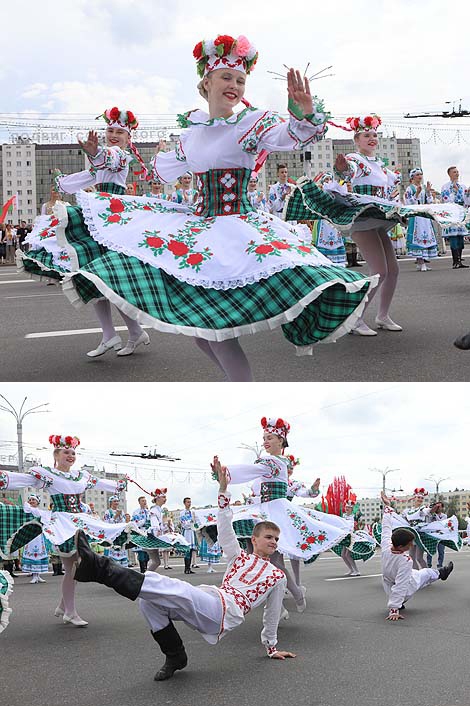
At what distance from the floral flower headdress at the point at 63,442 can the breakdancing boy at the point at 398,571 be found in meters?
3.02

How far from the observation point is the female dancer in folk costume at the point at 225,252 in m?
4.18

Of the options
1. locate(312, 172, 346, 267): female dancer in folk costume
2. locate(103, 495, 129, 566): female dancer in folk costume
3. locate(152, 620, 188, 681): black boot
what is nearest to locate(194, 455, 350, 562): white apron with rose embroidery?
locate(152, 620, 188, 681): black boot

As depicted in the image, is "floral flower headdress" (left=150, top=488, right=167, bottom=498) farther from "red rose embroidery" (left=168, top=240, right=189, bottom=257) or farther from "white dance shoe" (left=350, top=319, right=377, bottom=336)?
"red rose embroidery" (left=168, top=240, right=189, bottom=257)

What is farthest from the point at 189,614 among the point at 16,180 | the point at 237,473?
the point at 16,180

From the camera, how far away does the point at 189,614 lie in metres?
4.35

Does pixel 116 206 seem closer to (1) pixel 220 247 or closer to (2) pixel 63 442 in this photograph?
(1) pixel 220 247

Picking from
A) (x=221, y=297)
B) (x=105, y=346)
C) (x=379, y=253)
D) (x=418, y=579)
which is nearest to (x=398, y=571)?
(x=418, y=579)

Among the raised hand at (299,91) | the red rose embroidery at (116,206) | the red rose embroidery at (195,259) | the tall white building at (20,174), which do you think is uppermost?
the tall white building at (20,174)

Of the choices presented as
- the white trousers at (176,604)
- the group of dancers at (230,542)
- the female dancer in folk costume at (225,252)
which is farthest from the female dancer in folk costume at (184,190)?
the white trousers at (176,604)

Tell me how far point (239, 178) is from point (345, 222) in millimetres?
2906

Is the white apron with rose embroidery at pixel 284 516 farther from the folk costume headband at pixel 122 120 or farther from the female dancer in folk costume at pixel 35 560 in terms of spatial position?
the female dancer in folk costume at pixel 35 560

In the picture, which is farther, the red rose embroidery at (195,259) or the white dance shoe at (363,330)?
the white dance shoe at (363,330)

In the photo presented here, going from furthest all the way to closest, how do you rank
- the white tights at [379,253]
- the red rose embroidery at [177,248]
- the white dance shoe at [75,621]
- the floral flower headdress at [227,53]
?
1. the white tights at [379,253]
2. the white dance shoe at [75,621]
3. the floral flower headdress at [227,53]
4. the red rose embroidery at [177,248]

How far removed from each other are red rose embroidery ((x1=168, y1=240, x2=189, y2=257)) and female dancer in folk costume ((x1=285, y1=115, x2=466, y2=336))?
289cm
